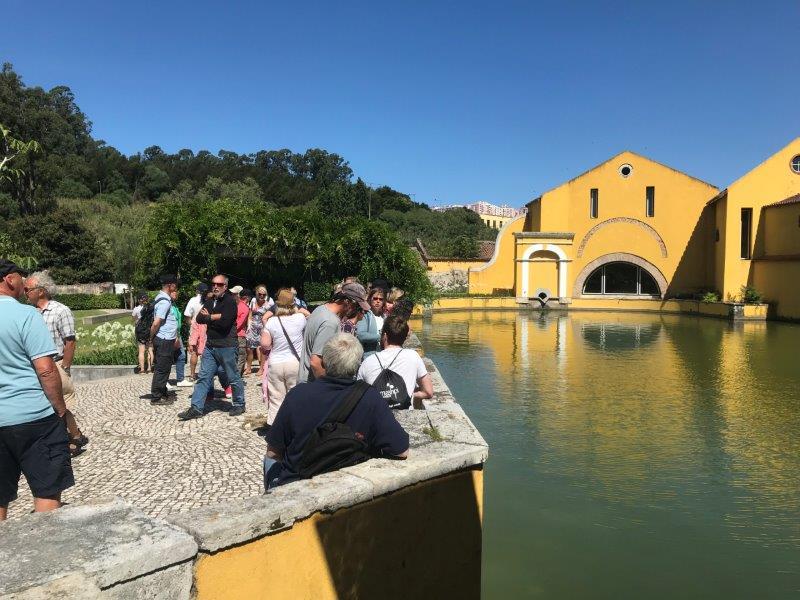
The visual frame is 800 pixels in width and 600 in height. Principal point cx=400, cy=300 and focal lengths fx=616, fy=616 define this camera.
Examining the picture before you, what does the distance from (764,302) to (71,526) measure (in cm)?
3148

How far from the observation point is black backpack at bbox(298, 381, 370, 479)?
309 centimetres

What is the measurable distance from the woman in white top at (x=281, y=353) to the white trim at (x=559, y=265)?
2872 centimetres

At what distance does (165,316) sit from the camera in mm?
8266

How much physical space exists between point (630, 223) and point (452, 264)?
419 inches

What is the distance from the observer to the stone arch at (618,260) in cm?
3356

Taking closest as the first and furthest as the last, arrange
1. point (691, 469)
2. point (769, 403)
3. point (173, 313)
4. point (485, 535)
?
point (485, 535) → point (691, 469) → point (173, 313) → point (769, 403)

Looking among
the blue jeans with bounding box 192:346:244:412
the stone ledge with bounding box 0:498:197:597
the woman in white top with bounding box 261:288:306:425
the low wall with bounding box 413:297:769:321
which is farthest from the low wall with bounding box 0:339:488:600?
the low wall with bounding box 413:297:769:321

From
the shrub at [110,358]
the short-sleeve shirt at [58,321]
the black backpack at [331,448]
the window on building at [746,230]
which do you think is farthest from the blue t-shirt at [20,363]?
the window on building at [746,230]

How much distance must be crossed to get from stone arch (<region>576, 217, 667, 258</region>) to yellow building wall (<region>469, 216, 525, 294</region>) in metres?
3.87

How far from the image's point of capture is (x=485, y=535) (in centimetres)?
548

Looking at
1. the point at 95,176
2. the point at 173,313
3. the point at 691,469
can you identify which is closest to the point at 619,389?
the point at 691,469

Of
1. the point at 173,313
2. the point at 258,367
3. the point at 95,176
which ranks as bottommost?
the point at 258,367

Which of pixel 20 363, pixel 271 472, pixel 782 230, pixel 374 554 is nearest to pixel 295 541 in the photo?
pixel 374 554

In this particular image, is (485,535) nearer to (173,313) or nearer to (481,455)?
(481,455)
